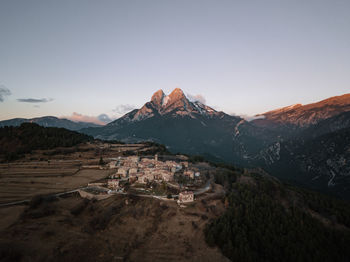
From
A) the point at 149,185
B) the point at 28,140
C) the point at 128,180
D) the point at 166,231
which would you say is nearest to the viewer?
the point at 166,231

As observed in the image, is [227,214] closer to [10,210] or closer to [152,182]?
[152,182]

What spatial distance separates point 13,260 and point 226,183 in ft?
195

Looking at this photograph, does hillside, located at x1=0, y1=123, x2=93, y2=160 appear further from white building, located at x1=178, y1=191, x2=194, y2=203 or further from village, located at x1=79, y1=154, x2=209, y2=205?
white building, located at x1=178, y1=191, x2=194, y2=203

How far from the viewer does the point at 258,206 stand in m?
55.3

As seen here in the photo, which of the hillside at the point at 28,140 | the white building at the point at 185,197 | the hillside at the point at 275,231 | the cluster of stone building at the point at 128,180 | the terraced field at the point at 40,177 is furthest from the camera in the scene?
the hillside at the point at 28,140

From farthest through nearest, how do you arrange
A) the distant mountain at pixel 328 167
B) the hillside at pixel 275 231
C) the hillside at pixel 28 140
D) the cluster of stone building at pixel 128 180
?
1. the distant mountain at pixel 328 167
2. the hillside at pixel 28 140
3. the cluster of stone building at pixel 128 180
4. the hillside at pixel 275 231

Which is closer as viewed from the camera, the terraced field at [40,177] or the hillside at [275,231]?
the hillside at [275,231]

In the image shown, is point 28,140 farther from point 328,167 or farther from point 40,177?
point 328,167

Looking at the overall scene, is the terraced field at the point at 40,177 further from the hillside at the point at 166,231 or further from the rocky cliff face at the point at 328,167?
the rocky cliff face at the point at 328,167

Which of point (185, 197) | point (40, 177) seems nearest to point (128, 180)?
point (185, 197)

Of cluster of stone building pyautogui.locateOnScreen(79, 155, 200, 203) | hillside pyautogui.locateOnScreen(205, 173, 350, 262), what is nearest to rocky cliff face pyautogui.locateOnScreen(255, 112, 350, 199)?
hillside pyautogui.locateOnScreen(205, 173, 350, 262)

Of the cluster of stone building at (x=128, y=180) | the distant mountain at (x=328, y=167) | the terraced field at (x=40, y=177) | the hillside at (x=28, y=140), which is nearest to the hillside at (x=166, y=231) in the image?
the cluster of stone building at (x=128, y=180)

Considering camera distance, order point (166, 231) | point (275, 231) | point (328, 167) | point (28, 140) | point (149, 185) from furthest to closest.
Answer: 1. point (328, 167)
2. point (28, 140)
3. point (149, 185)
4. point (275, 231)
5. point (166, 231)

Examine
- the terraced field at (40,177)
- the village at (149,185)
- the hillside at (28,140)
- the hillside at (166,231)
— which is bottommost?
the hillside at (166,231)
